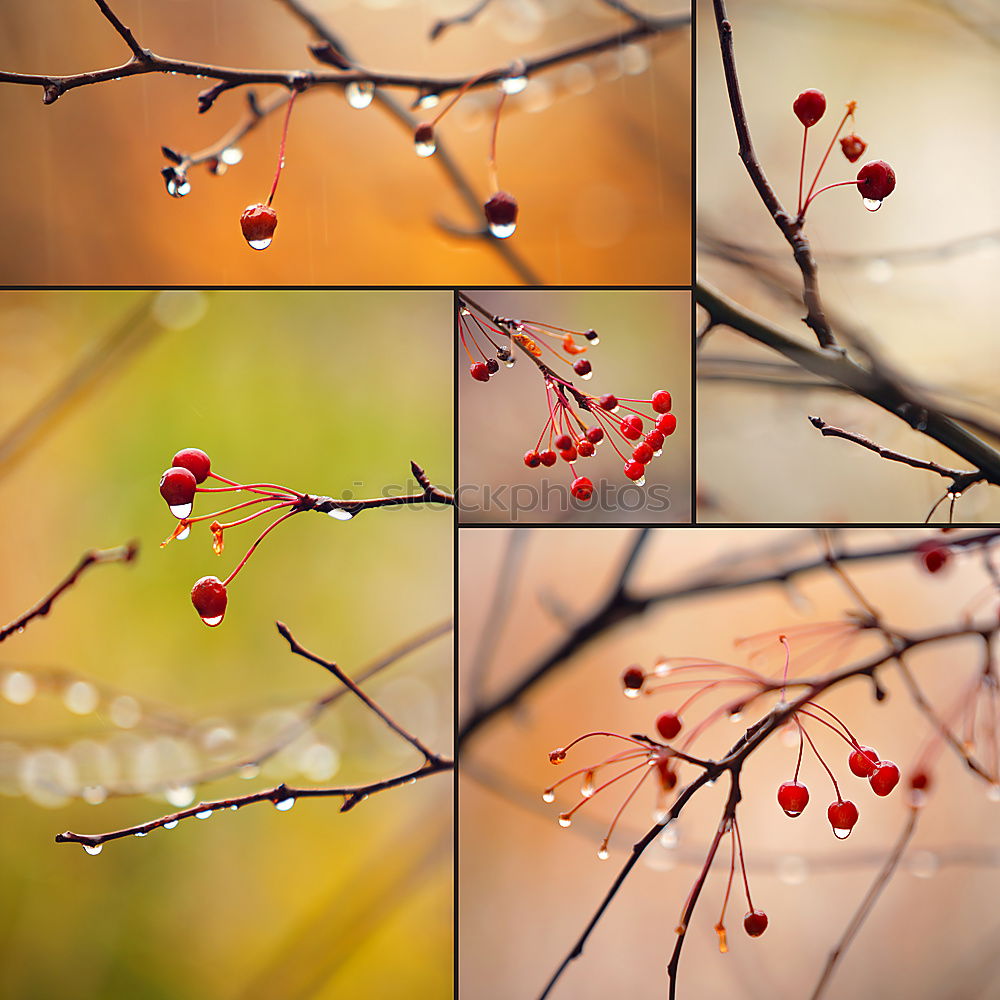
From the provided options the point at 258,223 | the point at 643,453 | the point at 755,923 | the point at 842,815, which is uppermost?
the point at 258,223

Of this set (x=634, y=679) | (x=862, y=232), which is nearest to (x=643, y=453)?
(x=634, y=679)

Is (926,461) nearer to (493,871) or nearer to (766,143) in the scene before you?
(766,143)

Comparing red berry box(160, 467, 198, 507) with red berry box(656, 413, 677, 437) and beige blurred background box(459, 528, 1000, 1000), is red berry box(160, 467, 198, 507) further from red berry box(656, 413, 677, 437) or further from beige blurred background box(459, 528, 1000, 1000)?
red berry box(656, 413, 677, 437)

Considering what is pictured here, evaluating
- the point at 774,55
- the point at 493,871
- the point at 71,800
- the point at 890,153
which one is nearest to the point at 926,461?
the point at 890,153

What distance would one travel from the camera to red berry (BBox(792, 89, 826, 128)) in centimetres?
100

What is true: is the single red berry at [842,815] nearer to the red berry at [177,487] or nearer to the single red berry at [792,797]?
the single red berry at [792,797]

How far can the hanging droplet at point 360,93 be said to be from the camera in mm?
1040

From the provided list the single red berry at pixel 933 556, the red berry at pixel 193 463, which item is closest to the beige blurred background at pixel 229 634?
the red berry at pixel 193 463

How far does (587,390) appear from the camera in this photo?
1.06m

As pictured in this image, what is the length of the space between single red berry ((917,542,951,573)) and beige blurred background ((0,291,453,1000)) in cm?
64

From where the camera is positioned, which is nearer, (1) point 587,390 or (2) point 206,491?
(2) point 206,491

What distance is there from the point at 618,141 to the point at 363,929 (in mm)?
1106

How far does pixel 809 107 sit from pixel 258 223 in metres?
0.68

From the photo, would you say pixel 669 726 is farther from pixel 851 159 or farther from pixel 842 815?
pixel 851 159
